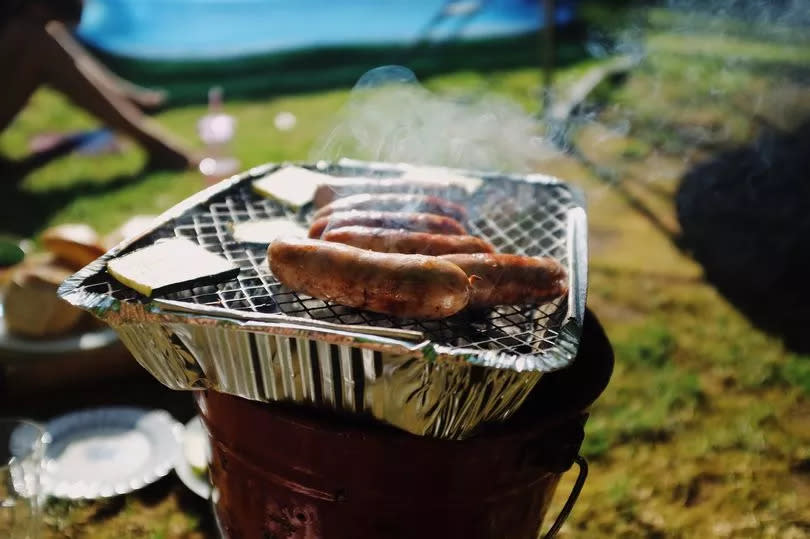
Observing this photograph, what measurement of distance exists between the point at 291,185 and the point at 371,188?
38 centimetres

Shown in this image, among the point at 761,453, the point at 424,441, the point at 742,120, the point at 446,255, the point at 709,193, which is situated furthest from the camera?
the point at 742,120

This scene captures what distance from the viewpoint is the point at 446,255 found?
7.91 feet

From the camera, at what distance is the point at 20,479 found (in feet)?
9.07

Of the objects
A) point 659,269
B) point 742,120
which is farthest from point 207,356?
point 742,120

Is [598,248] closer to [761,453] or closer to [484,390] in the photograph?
[761,453]

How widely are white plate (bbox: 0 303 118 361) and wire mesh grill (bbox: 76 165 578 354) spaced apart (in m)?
1.56

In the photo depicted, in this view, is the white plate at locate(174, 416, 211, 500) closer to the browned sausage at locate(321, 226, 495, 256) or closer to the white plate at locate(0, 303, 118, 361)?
the white plate at locate(0, 303, 118, 361)

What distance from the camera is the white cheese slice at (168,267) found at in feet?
7.25

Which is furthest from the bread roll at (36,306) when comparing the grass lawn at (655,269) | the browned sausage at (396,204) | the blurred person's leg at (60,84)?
the blurred person's leg at (60,84)

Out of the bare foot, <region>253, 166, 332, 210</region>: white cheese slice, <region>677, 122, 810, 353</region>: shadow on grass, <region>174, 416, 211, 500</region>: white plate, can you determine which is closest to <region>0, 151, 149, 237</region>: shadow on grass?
the bare foot

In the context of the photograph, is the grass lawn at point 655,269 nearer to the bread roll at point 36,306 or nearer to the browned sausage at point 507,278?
the bread roll at point 36,306

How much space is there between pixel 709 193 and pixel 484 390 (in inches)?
201

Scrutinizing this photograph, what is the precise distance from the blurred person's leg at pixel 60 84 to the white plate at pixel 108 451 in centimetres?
403

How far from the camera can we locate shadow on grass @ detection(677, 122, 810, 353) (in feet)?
18.8
